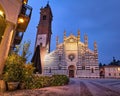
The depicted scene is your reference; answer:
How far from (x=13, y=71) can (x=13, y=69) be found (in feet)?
0.41

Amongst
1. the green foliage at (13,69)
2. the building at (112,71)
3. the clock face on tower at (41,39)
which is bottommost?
the building at (112,71)

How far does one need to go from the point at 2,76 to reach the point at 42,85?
10.1 feet

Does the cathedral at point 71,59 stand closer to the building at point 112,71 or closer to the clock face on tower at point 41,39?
the clock face on tower at point 41,39

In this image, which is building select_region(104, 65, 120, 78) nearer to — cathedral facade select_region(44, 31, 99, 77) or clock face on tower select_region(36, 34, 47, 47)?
cathedral facade select_region(44, 31, 99, 77)

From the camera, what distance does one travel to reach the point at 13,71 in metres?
7.32

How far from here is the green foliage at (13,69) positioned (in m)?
7.17

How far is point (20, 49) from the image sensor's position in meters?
9.30

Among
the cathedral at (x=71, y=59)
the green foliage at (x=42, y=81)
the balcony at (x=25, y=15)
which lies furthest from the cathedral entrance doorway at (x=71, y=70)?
the balcony at (x=25, y=15)

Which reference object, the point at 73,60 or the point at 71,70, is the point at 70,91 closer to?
the point at 73,60

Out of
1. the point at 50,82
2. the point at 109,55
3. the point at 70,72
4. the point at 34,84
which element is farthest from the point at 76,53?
the point at 109,55

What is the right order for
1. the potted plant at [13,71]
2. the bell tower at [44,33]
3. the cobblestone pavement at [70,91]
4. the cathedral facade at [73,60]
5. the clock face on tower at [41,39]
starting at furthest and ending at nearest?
the clock face on tower at [41,39] → the bell tower at [44,33] → the cathedral facade at [73,60] → the potted plant at [13,71] → the cobblestone pavement at [70,91]

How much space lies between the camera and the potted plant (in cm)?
715

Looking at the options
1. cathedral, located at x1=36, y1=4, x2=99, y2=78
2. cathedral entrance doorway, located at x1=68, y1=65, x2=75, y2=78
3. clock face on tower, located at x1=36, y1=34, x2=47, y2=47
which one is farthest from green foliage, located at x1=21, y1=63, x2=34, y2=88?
clock face on tower, located at x1=36, y1=34, x2=47, y2=47

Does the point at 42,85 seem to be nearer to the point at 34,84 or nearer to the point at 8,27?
the point at 34,84
